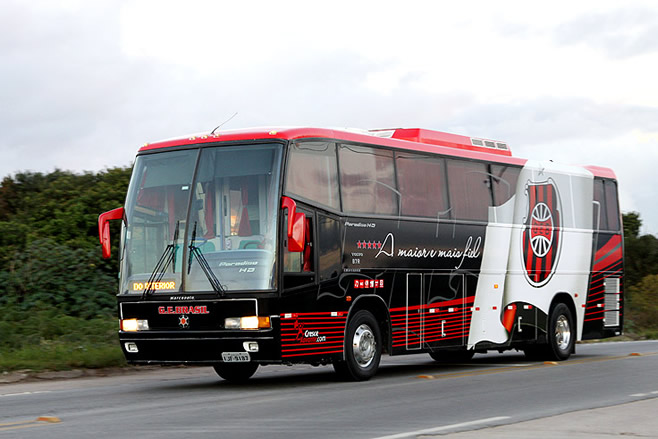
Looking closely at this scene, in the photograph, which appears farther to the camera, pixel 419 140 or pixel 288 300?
pixel 419 140

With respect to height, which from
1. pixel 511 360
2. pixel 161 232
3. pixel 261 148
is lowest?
pixel 511 360

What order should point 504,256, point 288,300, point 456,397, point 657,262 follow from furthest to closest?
point 657,262 < point 504,256 < point 288,300 < point 456,397

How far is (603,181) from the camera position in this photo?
22172 mm

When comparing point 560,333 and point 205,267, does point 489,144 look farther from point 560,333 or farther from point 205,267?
point 205,267

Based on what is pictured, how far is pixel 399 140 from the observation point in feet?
54.6

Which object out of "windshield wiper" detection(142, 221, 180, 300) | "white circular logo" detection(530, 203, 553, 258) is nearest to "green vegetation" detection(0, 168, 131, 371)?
"windshield wiper" detection(142, 221, 180, 300)

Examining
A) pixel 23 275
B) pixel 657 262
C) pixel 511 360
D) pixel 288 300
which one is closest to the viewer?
pixel 288 300

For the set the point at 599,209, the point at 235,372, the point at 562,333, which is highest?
the point at 599,209

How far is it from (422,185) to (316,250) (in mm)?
3181

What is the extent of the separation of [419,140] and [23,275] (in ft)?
31.3

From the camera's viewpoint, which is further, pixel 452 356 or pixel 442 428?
pixel 452 356

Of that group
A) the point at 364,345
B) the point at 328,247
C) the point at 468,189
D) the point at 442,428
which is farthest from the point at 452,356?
the point at 442,428

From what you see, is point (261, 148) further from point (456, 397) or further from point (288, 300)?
point (456, 397)

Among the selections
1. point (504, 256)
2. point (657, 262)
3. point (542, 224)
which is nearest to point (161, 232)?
point (504, 256)
